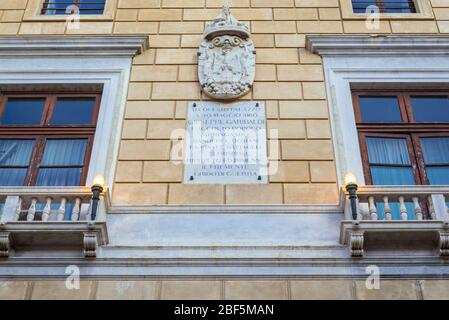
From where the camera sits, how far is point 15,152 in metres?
12.5

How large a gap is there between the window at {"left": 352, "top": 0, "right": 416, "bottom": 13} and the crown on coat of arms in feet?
9.47

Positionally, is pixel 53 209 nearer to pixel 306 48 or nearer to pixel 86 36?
pixel 86 36

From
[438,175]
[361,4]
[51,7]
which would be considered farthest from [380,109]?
[51,7]

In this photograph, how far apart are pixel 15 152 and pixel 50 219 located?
240 cm

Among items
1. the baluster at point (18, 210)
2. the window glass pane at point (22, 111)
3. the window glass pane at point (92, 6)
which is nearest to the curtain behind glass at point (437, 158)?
the baluster at point (18, 210)

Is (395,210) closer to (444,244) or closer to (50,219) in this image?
(444,244)

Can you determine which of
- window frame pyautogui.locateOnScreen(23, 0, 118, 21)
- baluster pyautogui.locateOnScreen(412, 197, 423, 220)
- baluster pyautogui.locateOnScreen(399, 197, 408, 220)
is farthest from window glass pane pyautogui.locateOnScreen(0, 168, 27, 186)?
baluster pyautogui.locateOnScreen(412, 197, 423, 220)

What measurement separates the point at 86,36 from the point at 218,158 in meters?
4.27

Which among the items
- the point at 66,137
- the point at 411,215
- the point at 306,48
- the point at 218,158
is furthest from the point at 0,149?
the point at 411,215

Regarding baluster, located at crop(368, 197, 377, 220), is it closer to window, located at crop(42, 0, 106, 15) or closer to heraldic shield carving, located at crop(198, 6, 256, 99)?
heraldic shield carving, located at crop(198, 6, 256, 99)

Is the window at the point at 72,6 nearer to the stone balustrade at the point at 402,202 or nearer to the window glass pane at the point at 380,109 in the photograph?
the window glass pane at the point at 380,109

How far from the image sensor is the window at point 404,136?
12000 mm

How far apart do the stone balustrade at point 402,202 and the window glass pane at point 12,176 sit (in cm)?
574

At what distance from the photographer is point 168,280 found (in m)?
10.0
